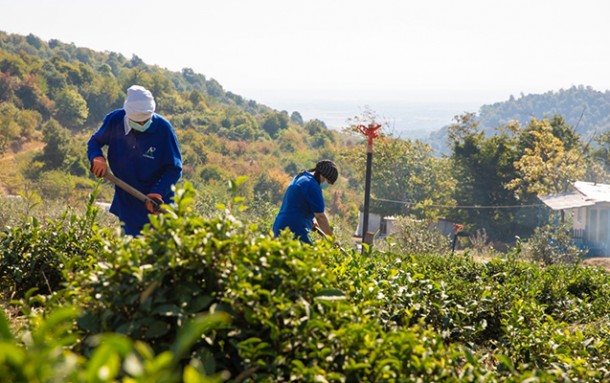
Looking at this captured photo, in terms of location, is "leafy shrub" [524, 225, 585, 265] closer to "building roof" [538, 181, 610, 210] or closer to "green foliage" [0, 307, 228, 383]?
"building roof" [538, 181, 610, 210]

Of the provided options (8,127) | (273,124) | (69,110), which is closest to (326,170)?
(8,127)

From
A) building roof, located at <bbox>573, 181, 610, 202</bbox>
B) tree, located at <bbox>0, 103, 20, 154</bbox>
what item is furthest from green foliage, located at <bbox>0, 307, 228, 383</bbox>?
tree, located at <bbox>0, 103, 20, 154</bbox>

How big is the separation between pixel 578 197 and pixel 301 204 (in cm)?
3674

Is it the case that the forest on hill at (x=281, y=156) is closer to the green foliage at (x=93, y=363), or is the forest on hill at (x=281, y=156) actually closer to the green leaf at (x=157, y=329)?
the green leaf at (x=157, y=329)

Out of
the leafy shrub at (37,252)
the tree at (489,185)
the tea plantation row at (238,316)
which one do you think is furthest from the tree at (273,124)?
the tea plantation row at (238,316)

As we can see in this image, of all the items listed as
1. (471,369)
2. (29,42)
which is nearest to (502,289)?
(471,369)

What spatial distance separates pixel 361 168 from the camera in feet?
168

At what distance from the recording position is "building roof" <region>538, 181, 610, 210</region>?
125 ft

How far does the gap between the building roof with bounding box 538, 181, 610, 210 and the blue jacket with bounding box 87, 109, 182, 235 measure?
35.3m

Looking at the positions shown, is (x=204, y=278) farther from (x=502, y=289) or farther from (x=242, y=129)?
(x=242, y=129)

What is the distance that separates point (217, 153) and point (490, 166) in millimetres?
35610

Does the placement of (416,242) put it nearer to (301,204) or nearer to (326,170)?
(326,170)

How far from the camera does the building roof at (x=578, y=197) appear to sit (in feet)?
125

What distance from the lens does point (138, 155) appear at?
5.11 meters
